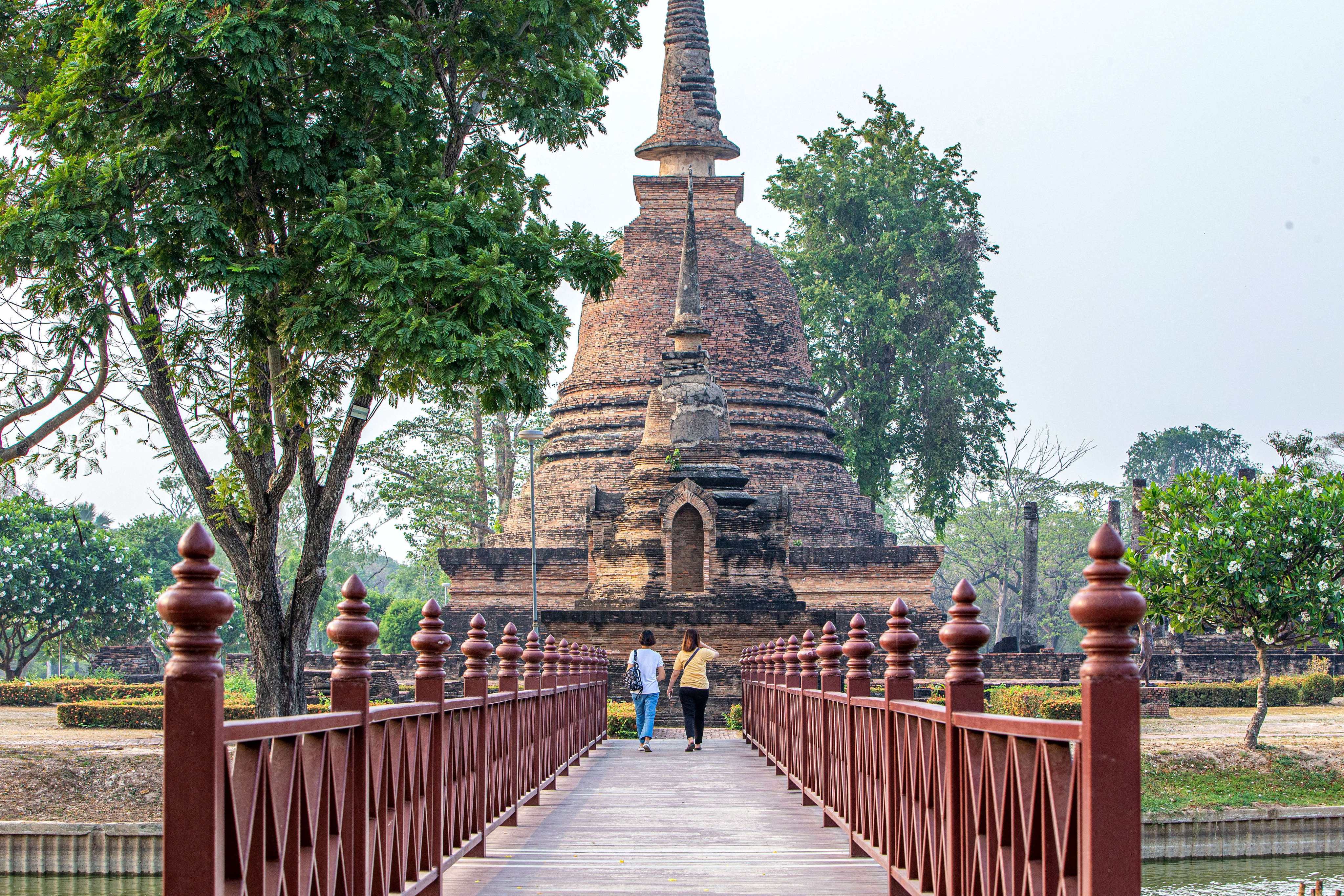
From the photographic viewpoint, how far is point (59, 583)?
3103 cm

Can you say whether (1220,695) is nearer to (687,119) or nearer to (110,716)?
(687,119)

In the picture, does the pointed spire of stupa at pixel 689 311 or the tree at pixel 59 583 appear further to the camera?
the tree at pixel 59 583

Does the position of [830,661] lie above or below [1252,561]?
below

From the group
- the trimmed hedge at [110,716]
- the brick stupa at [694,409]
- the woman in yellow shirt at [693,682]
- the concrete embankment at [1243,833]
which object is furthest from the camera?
the brick stupa at [694,409]

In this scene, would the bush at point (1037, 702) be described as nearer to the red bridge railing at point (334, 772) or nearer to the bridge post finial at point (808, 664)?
the bridge post finial at point (808, 664)

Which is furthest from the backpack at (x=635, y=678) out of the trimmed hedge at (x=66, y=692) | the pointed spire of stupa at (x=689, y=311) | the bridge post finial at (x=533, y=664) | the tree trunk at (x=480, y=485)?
the tree trunk at (x=480, y=485)

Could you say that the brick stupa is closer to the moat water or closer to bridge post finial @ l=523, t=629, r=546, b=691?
the moat water

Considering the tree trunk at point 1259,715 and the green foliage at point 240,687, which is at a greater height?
the tree trunk at point 1259,715

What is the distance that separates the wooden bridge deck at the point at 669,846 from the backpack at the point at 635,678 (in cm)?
329

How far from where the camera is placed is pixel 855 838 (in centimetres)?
638

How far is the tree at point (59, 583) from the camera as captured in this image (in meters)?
30.1

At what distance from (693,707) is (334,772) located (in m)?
10.3

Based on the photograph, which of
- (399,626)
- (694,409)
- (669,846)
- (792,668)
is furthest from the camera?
(399,626)

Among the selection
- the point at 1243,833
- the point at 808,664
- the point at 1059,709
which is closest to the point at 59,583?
the point at 1059,709
